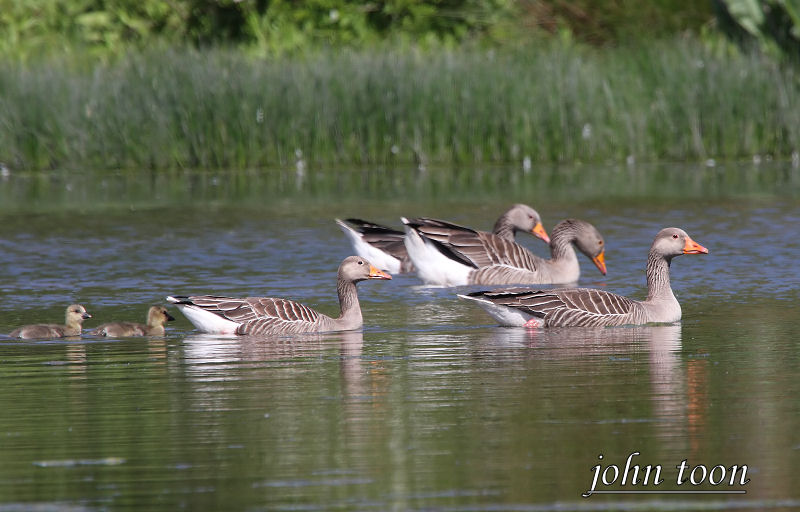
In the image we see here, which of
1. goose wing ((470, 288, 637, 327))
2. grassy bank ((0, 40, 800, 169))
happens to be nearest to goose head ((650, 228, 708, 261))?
goose wing ((470, 288, 637, 327))

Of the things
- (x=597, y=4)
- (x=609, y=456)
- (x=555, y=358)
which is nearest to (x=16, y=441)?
(x=609, y=456)

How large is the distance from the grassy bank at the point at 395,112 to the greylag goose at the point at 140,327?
1511cm

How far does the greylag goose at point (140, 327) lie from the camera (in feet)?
41.0

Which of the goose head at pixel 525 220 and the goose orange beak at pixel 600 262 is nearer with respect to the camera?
the goose orange beak at pixel 600 262

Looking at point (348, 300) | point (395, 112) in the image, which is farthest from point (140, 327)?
point (395, 112)

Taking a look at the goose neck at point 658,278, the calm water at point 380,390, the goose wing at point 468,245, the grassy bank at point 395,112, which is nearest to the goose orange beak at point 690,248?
the goose neck at point 658,278

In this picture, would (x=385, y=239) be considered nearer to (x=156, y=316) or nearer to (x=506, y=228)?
(x=506, y=228)

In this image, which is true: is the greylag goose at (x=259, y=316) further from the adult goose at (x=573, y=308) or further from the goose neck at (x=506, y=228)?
the goose neck at (x=506, y=228)

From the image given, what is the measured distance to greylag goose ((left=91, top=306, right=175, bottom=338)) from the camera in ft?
41.0

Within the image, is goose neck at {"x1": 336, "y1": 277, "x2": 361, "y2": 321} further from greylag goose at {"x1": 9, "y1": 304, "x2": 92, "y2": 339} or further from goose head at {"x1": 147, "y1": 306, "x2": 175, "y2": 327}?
greylag goose at {"x1": 9, "y1": 304, "x2": 92, "y2": 339}

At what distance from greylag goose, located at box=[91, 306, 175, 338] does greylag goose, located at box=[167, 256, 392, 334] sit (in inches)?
7.8

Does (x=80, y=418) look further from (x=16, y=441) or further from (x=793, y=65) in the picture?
(x=793, y=65)

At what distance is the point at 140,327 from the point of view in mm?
12547

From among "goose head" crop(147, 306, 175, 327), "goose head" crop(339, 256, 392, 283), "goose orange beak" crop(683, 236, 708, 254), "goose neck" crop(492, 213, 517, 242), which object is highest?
"goose orange beak" crop(683, 236, 708, 254)
